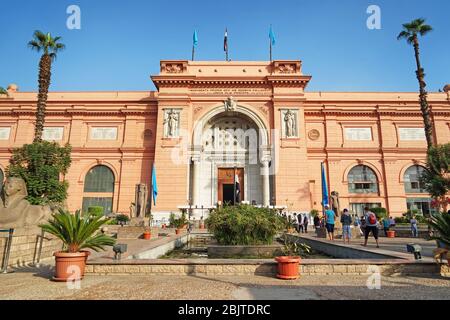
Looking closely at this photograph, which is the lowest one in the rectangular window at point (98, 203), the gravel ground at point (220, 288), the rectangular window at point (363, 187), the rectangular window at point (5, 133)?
the gravel ground at point (220, 288)

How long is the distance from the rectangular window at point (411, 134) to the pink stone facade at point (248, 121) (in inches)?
3.8

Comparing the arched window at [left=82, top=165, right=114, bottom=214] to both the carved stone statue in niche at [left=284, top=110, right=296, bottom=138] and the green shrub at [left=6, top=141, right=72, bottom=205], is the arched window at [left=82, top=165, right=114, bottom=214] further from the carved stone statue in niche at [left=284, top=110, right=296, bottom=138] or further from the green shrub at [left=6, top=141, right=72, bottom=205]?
the carved stone statue in niche at [left=284, top=110, right=296, bottom=138]

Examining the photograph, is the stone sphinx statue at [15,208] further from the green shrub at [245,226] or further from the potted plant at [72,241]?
the green shrub at [245,226]

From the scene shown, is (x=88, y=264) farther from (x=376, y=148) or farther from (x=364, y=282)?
(x=376, y=148)

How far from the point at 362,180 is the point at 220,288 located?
76.2 ft

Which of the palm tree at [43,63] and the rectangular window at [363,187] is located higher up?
the palm tree at [43,63]

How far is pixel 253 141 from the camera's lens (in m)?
24.3

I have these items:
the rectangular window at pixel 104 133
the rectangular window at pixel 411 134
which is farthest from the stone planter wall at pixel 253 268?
the rectangular window at pixel 411 134

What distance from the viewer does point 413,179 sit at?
2411cm

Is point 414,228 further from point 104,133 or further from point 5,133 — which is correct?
point 5,133

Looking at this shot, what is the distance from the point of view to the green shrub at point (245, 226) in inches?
334

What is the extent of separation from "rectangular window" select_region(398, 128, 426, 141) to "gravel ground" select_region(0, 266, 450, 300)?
942 inches

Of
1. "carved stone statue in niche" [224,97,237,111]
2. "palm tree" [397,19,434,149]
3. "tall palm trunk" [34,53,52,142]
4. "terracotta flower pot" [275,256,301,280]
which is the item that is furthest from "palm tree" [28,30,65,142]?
"palm tree" [397,19,434,149]
